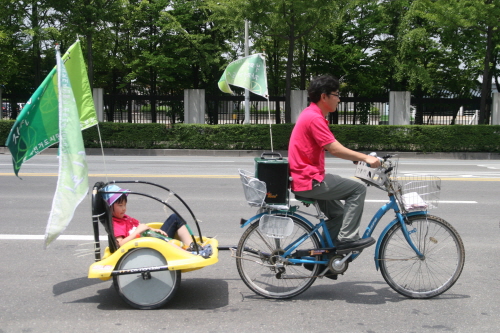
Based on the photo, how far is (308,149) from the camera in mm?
4629

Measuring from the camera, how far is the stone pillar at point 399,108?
2642 centimetres

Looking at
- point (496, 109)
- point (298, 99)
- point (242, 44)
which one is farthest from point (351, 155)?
point (496, 109)

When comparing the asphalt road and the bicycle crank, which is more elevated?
the bicycle crank

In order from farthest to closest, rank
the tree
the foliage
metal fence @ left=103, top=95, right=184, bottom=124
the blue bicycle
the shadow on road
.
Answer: metal fence @ left=103, top=95, right=184, bottom=124 < the foliage < the tree < the shadow on road < the blue bicycle

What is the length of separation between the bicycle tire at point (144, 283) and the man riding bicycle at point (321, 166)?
127 cm

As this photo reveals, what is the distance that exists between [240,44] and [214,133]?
6608 millimetres

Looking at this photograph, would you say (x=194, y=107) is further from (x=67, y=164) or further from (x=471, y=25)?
(x=67, y=164)

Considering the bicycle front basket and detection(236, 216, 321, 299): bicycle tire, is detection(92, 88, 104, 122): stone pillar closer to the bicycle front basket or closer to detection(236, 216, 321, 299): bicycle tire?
detection(236, 216, 321, 299): bicycle tire

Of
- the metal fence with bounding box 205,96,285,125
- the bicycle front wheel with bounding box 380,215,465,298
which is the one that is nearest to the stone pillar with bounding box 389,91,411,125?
the metal fence with bounding box 205,96,285,125

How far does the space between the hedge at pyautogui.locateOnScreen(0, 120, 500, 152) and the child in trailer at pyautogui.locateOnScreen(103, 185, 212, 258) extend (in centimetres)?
1719

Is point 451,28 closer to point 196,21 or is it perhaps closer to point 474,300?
point 196,21

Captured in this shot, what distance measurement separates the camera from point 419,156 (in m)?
21.9

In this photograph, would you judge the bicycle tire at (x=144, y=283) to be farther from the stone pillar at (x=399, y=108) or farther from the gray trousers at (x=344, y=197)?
the stone pillar at (x=399, y=108)

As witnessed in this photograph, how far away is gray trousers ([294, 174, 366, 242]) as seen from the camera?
4.62 metres
